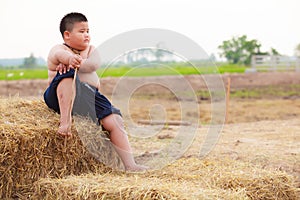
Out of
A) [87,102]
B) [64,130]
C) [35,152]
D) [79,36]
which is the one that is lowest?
[35,152]

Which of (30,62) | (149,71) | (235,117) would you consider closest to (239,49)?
(30,62)

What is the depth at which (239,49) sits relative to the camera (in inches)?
2330

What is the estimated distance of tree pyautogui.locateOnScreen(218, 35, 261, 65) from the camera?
188 ft

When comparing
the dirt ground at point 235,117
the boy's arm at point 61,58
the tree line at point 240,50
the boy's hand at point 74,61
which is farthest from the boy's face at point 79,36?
the tree line at point 240,50

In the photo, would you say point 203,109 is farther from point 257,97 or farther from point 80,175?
point 80,175

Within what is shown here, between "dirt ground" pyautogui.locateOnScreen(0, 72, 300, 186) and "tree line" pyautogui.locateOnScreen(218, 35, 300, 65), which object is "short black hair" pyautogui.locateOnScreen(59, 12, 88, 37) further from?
"tree line" pyautogui.locateOnScreen(218, 35, 300, 65)

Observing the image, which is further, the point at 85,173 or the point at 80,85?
the point at 80,85

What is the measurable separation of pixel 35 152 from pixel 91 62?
0.92 m

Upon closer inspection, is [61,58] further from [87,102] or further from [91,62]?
[87,102]

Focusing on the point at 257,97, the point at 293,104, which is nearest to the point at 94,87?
the point at 293,104

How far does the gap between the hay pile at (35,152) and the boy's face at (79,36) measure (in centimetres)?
67

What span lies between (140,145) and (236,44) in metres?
55.4

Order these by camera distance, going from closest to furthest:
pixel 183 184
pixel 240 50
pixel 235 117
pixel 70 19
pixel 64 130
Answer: pixel 183 184 < pixel 64 130 < pixel 70 19 < pixel 235 117 < pixel 240 50

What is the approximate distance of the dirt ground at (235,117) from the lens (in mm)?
6305
